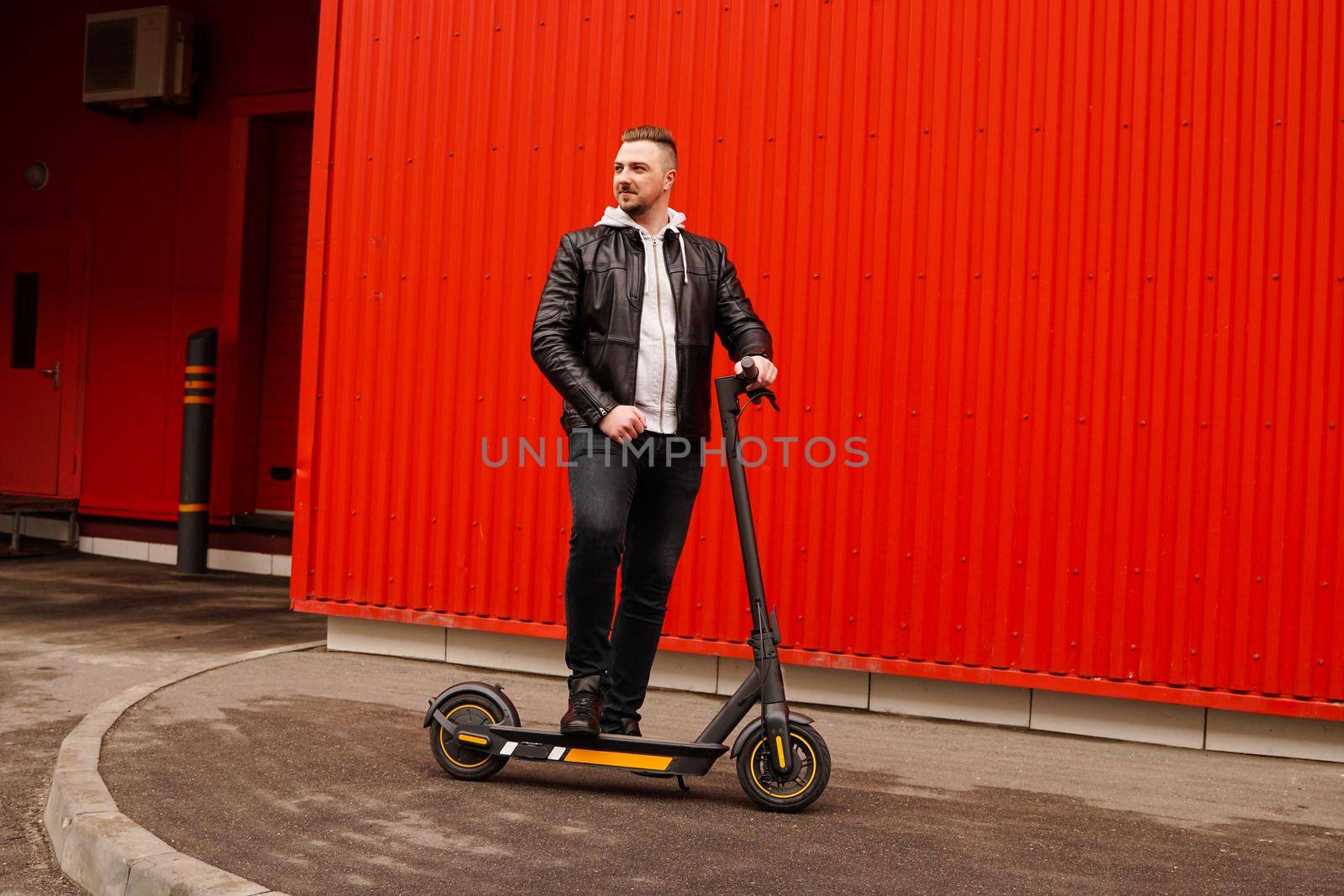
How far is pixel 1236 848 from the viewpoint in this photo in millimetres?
3865

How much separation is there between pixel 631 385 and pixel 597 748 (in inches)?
44.9

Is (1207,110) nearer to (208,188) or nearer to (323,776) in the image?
(323,776)

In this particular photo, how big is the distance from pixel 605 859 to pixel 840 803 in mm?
981

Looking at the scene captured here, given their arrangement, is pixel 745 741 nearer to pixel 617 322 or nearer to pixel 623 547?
pixel 623 547

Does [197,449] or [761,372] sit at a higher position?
[761,372]

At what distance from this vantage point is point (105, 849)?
11.5ft

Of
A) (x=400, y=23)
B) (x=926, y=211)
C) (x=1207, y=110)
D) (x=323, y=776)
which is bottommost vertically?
(x=323, y=776)

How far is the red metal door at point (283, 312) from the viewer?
10.8 m

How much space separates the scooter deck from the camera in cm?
402

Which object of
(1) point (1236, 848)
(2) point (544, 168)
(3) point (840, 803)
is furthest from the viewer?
(2) point (544, 168)

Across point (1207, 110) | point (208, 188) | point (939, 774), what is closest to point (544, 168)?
point (1207, 110)

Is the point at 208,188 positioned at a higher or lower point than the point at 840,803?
higher

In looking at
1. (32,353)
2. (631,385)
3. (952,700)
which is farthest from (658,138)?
(32,353)

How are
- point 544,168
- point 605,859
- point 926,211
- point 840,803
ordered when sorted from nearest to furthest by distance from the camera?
point 605,859 → point 840,803 → point 926,211 → point 544,168
